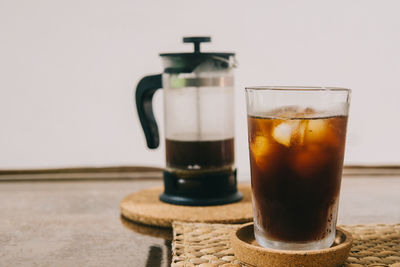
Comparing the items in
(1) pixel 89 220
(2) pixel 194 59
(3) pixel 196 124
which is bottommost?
(1) pixel 89 220

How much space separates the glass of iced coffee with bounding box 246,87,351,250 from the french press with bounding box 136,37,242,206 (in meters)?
0.38

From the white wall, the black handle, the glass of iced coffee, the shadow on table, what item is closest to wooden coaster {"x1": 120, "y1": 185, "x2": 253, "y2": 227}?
the shadow on table

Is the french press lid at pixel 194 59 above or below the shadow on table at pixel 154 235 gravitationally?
above

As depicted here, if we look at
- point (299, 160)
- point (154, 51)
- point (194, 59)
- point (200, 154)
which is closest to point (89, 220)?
point (200, 154)

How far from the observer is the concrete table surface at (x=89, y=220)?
34.6 inches

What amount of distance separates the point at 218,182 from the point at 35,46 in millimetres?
1060

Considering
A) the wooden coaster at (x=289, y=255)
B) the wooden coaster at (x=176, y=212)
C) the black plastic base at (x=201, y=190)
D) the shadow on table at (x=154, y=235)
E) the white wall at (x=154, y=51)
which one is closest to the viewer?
the wooden coaster at (x=289, y=255)

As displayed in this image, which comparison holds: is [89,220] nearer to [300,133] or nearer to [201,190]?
[201,190]

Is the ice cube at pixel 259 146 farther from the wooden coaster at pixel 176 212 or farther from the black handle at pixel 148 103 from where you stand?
the black handle at pixel 148 103

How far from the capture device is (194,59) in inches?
46.5

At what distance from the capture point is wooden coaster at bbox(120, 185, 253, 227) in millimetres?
1051

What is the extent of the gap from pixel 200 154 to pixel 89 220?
0.26 metres

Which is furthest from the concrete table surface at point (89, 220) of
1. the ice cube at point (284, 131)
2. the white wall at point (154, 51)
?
the white wall at point (154, 51)

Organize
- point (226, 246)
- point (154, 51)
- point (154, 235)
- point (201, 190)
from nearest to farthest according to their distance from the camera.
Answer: point (226, 246) → point (154, 235) → point (201, 190) → point (154, 51)
